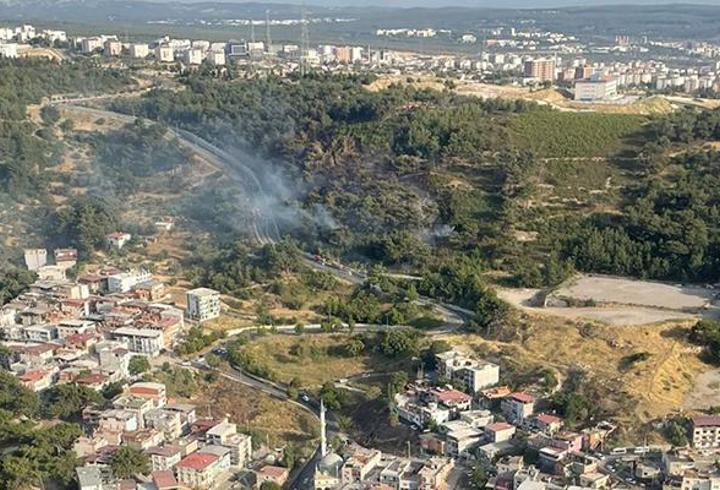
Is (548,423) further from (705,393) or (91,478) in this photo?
(91,478)

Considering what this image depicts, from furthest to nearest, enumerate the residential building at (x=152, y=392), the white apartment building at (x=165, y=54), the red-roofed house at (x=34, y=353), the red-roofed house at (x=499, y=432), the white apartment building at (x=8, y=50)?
the white apartment building at (x=165, y=54)
the white apartment building at (x=8, y=50)
the red-roofed house at (x=34, y=353)
the residential building at (x=152, y=392)
the red-roofed house at (x=499, y=432)

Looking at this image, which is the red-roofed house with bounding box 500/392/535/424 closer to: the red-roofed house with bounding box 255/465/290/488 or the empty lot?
the red-roofed house with bounding box 255/465/290/488

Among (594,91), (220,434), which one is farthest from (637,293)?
(594,91)

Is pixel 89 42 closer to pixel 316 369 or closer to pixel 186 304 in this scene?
pixel 186 304

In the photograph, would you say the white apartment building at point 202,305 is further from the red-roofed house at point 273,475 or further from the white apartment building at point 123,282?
the red-roofed house at point 273,475

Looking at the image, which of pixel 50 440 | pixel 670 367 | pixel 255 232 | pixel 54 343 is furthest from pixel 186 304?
pixel 670 367

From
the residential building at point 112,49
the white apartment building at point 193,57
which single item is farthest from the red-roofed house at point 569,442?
the residential building at point 112,49
